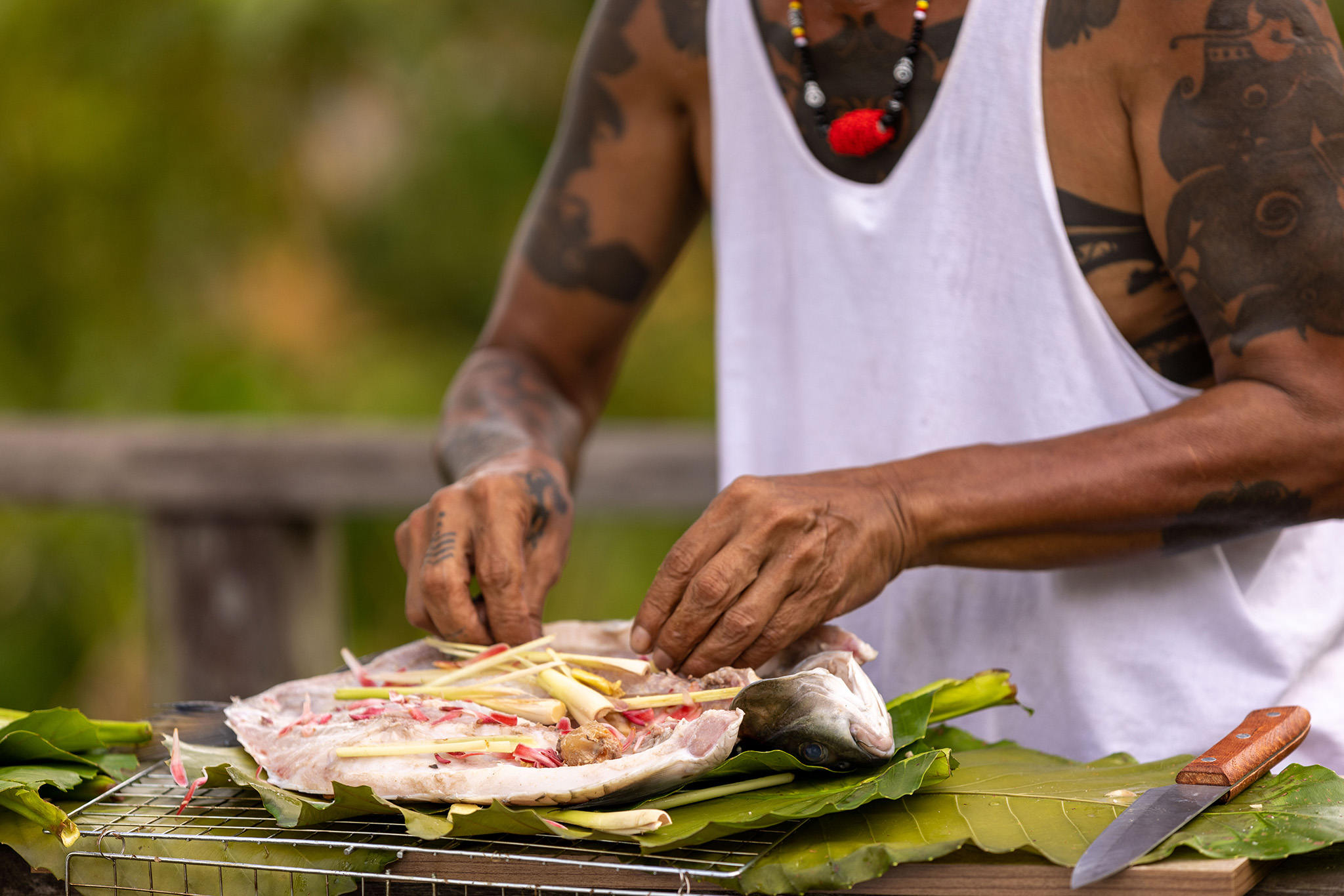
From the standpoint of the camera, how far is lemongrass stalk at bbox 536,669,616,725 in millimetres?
1563

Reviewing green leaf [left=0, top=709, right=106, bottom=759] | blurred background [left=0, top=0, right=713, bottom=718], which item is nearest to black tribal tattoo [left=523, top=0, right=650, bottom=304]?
green leaf [left=0, top=709, right=106, bottom=759]

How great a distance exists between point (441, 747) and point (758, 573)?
45cm

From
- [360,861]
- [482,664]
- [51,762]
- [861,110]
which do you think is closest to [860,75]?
[861,110]

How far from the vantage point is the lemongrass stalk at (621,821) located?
1270mm

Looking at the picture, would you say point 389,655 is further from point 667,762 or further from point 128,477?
point 128,477

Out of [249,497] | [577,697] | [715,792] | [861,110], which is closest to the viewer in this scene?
[715,792]

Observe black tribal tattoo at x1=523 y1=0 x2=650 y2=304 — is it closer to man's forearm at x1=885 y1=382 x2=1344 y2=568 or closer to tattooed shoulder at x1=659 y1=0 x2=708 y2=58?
tattooed shoulder at x1=659 y1=0 x2=708 y2=58

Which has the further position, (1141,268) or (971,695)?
(1141,268)

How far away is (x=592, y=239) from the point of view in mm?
2531

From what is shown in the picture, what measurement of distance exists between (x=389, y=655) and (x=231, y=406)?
472cm

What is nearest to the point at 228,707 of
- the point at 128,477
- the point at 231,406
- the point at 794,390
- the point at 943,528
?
the point at 943,528

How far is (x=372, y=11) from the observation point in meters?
6.57

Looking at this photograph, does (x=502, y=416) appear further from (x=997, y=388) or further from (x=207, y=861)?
(x=207, y=861)

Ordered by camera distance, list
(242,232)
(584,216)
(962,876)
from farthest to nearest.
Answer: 1. (242,232)
2. (584,216)
3. (962,876)
